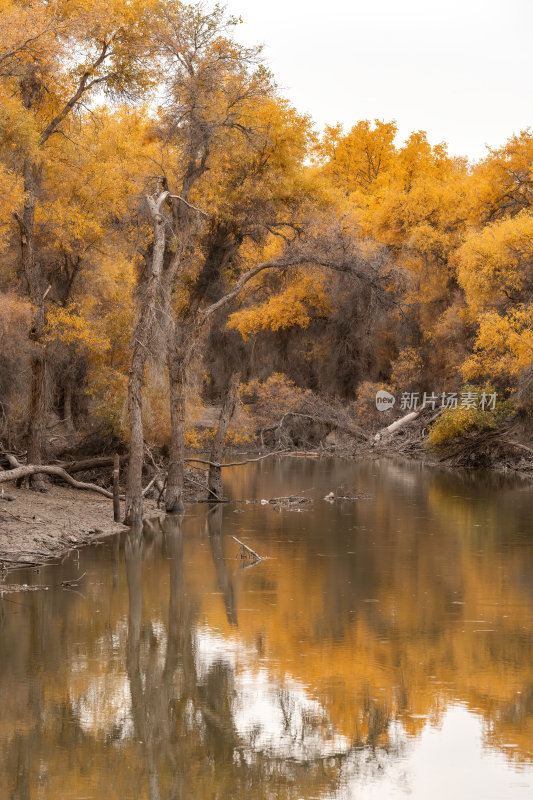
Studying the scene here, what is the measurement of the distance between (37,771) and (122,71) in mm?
19105

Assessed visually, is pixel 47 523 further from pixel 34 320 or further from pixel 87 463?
pixel 34 320

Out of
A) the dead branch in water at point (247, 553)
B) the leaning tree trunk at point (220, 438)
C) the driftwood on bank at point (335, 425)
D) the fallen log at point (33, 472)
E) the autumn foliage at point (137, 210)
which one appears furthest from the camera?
the driftwood on bank at point (335, 425)

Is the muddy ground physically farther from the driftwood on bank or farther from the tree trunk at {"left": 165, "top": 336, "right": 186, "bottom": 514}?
the driftwood on bank

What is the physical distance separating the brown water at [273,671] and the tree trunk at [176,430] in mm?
3386

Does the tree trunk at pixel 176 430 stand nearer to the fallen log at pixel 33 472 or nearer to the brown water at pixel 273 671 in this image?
the fallen log at pixel 33 472

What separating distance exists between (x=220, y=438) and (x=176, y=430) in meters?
1.82

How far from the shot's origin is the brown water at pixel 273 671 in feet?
28.3

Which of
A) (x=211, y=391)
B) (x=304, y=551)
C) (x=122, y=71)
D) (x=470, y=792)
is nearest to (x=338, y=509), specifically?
(x=304, y=551)

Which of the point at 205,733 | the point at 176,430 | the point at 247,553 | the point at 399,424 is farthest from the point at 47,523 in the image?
the point at 399,424

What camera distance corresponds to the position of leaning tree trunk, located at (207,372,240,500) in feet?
84.7

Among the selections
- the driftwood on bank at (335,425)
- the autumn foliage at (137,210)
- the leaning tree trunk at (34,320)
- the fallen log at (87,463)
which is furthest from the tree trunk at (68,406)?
the driftwood on bank at (335,425)

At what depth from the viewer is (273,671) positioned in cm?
1152

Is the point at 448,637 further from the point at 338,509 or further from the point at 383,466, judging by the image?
the point at 383,466

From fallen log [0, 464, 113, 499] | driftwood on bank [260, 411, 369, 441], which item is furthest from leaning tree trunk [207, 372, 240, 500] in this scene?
driftwood on bank [260, 411, 369, 441]
